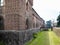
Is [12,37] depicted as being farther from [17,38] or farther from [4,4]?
[4,4]

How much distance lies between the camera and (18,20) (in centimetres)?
1962

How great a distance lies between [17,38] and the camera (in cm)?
1453

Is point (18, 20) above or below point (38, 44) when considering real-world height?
above

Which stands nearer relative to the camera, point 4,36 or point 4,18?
point 4,36

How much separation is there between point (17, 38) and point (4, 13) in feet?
20.7

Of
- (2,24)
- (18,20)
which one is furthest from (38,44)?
(2,24)

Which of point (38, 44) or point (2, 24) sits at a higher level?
point (2, 24)

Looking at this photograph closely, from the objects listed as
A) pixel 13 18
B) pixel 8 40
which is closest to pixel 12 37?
pixel 8 40

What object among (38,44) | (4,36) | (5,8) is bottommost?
(38,44)

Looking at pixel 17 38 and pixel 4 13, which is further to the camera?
pixel 4 13

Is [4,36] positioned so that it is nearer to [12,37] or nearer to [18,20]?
[12,37]

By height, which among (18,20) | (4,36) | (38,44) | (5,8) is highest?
(5,8)

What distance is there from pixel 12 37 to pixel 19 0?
6.60 meters

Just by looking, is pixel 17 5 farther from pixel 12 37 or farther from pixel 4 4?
pixel 12 37
